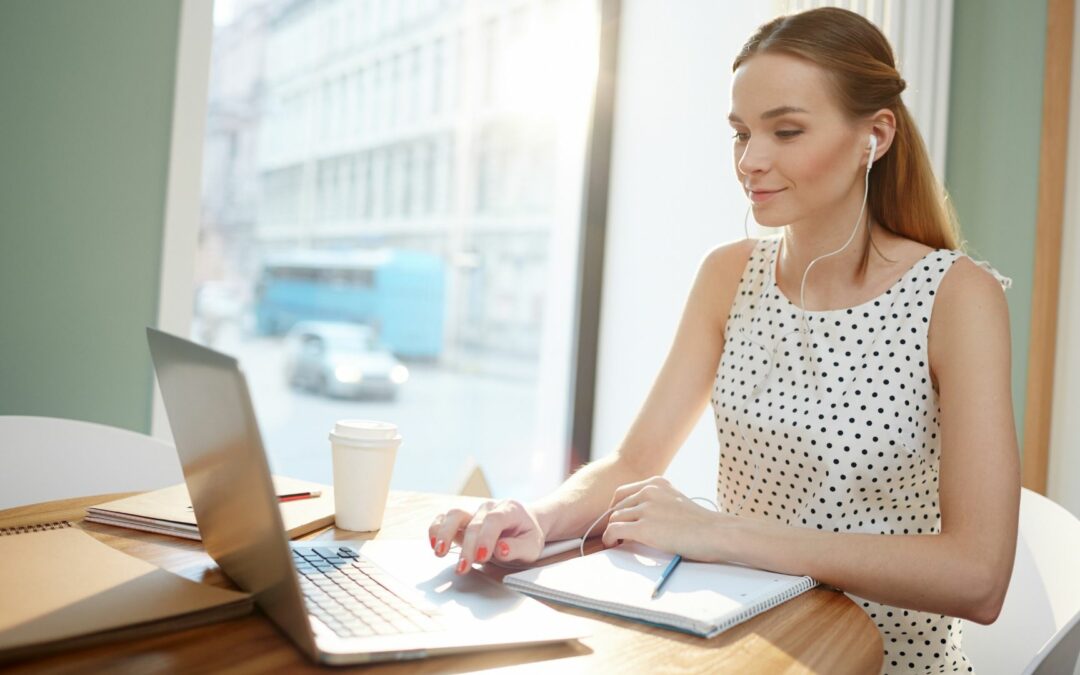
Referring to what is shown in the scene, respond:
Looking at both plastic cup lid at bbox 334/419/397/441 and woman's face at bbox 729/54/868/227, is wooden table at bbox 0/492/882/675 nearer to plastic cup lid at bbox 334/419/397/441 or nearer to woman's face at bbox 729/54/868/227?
plastic cup lid at bbox 334/419/397/441

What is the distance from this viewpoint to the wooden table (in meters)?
0.62

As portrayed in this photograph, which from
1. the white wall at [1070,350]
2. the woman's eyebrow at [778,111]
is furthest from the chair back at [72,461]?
the white wall at [1070,350]

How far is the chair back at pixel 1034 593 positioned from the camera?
1.12m

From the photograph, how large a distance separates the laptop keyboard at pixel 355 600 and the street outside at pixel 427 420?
172 cm

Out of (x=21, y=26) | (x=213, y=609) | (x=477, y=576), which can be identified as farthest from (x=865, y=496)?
(x=21, y=26)

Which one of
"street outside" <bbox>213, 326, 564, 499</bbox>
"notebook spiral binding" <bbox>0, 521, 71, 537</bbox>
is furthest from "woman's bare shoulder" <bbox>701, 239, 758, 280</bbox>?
"street outside" <bbox>213, 326, 564, 499</bbox>

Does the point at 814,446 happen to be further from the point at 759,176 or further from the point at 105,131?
the point at 105,131

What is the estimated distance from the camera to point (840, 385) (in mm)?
1296

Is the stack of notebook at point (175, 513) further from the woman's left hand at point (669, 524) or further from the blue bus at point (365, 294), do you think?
the blue bus at point (365, 294)

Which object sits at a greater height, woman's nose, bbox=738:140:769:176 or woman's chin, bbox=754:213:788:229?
woman's nose, bbox=738:140:769:176

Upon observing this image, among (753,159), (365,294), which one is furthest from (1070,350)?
(365,294)

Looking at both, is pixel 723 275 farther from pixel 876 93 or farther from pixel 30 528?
pixel 30 528

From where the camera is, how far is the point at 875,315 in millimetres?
1317

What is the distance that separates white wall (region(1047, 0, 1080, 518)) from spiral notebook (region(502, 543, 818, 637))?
4.82 feet
